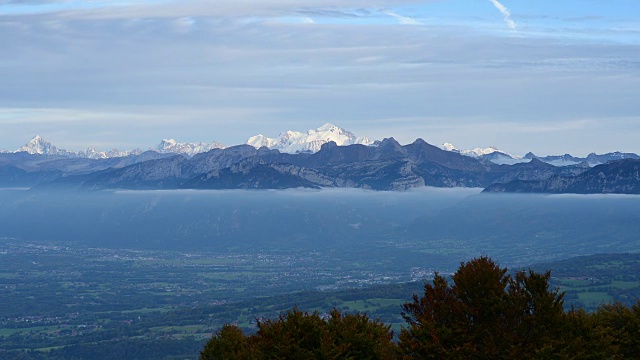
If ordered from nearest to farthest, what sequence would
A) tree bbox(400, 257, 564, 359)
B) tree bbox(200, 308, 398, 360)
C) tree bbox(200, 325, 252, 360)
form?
tree bbox(400, 257, 564, 359)
tree bbox(200, 308, 398, 360)
tree bbox(200, 325, 252, 360)

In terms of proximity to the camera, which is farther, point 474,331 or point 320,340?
point 320,340

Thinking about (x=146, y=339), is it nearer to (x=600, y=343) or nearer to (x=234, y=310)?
(x=234, y=310)

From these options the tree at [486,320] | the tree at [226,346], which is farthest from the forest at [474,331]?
the tree at [226,346]

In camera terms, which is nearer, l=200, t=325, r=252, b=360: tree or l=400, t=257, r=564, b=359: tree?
l=400, t=257, r=564, b=359: tree

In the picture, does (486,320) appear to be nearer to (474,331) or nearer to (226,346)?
(474,331)

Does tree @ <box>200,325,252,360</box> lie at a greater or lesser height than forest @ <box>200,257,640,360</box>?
lesser

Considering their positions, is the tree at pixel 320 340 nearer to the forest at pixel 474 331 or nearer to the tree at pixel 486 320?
the forest at pixel 474 331

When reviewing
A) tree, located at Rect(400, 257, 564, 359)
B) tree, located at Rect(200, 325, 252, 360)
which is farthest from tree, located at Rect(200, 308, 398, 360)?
tree, located at Rect(400, 257, 564, 359)

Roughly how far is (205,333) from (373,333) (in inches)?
5072

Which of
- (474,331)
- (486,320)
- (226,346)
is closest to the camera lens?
(474,331)

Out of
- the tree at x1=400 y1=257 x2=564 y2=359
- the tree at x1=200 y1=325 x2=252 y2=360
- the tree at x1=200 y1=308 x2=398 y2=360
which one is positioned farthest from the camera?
the tree at x1=200 y1=325 x2=252 y2=360

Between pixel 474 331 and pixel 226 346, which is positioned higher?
pixel 474 331

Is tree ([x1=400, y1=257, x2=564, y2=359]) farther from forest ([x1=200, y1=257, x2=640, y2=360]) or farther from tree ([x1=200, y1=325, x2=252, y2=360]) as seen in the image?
tree ([x1=200, y1=325, x2=252, y2=360])

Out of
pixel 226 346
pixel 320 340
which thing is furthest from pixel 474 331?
pixel 226 346
